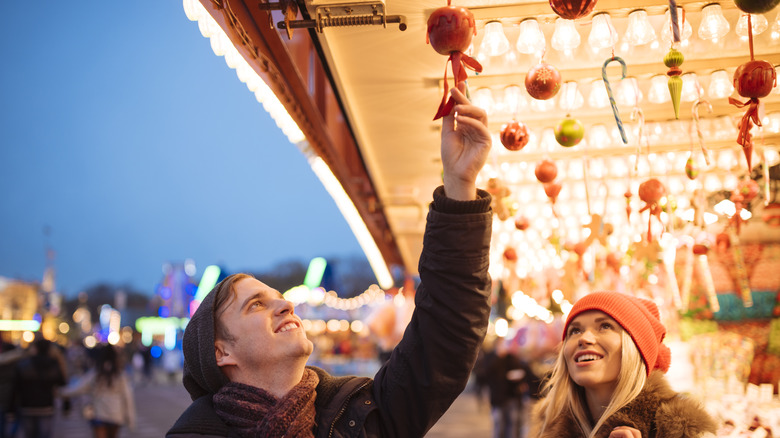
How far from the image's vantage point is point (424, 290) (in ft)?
6.56

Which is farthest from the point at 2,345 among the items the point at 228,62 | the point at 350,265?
the point at 350,265

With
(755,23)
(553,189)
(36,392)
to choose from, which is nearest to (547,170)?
(553,189)

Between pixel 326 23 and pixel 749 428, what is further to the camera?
pixel 749 428

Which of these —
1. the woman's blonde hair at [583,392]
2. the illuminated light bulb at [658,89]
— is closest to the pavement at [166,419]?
the illuminated light bulb at [658,89]

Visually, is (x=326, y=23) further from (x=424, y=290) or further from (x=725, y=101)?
(x=725, y=101)

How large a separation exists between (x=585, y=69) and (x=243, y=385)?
2.79 m

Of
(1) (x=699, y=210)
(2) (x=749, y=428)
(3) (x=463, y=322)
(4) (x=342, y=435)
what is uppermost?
(1) (x=699, y=210)

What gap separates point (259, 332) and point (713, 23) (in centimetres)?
242

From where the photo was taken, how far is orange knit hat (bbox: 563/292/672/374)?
2805 millimetres

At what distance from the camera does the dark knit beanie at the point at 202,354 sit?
89.4 inches

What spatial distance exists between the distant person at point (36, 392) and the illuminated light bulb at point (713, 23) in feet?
26.1

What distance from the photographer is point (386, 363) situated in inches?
86.7

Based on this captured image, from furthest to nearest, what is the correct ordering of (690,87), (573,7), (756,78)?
(690,87), (756,78), (573,7)

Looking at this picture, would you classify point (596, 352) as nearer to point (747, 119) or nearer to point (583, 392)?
point (583, 392)
